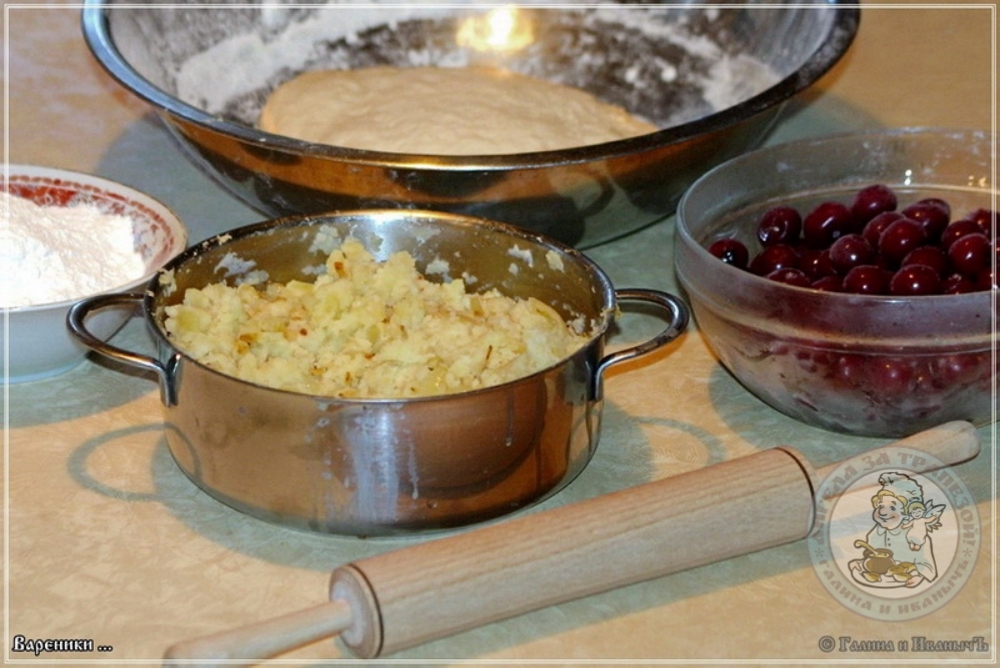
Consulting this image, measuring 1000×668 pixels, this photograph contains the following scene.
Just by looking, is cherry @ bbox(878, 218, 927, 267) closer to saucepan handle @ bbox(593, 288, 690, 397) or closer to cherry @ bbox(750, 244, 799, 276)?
cherry @ bbox(750, 244, 799, 276)

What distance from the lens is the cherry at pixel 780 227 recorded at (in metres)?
1.11

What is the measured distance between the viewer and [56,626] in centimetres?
81

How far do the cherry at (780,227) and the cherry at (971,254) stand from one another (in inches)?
5.7

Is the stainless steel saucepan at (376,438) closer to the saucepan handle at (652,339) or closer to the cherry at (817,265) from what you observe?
the saucepan handle at (652,339)

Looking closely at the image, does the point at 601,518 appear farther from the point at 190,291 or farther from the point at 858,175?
the point at 858,175

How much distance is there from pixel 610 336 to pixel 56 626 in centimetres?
57

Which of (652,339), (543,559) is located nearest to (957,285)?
(652,339)

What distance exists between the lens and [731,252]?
42.1 inches

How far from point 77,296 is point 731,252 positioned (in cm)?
57

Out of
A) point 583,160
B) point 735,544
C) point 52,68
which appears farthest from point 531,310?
point 52,68

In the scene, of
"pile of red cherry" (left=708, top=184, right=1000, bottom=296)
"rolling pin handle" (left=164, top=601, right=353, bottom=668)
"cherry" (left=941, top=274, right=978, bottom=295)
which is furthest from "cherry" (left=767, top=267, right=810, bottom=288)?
"rolling pin handle" (left=164, top=601, right=353, bottom=668)

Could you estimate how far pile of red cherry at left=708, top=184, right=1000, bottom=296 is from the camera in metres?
0.99

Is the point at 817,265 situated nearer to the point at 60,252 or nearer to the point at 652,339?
the point at 652,339

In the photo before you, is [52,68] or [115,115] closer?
[115,115]
